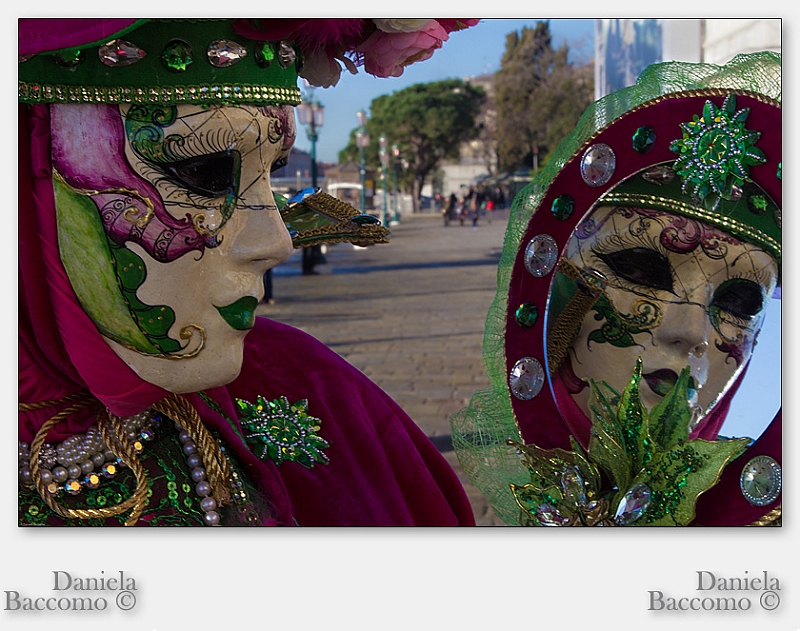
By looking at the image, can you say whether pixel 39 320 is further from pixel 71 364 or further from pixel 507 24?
pixel 507 24

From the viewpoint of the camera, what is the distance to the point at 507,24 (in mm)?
1986

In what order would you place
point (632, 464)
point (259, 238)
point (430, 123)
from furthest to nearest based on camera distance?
point (430, 123), point (632, 464), point (259, 238)

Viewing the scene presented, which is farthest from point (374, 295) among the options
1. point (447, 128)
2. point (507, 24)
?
point (447, 128)

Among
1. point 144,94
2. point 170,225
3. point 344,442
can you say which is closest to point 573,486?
point 344,442

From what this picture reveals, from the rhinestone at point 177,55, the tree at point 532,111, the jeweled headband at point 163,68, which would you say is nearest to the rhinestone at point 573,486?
the jeweled headband at point 163,68

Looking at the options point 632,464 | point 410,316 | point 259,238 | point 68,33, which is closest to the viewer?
point 68,33

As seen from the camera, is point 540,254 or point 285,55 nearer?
point 285,55

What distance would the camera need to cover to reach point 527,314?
158 cm

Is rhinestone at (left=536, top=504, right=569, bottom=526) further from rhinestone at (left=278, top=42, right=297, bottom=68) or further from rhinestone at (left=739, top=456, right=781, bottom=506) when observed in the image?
rhinestone at (left=278, top=42, right=297, bottom=68)

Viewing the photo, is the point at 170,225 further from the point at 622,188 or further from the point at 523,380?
the point at 622,188

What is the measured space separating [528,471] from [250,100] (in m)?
0.85

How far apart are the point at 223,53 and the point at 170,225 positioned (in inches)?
9.9
